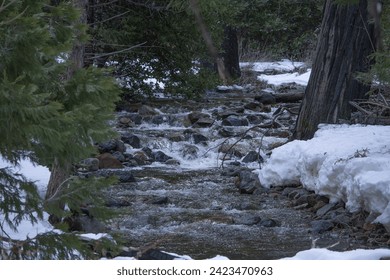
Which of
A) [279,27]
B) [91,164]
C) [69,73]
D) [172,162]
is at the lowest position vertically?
[172,162]

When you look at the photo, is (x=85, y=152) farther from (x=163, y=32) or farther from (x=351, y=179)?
(x=163, y=32)

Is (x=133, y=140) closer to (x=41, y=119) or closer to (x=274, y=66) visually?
(x=41, y=119)

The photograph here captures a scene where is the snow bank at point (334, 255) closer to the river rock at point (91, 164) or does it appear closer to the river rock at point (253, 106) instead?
the river rock at point (91, 164)

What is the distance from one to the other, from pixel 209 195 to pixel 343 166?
6.42 ft

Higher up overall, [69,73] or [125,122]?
[69,73]

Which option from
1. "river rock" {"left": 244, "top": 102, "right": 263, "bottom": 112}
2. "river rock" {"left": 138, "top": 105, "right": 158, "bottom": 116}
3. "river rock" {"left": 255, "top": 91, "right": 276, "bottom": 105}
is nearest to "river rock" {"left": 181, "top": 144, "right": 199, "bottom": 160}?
"river rock" {"left": 138, "top": 105, "right": 158, "bottom": 116}

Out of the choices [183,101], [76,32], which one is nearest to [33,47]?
[76,32]

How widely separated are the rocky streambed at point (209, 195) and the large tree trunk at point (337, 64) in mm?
1016

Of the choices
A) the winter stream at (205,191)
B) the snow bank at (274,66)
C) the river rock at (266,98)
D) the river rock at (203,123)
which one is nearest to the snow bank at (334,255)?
the winter stream at (205,191)

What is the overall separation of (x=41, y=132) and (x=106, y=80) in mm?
951

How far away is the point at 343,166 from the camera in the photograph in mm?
8594

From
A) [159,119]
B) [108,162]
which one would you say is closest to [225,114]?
[159,119]

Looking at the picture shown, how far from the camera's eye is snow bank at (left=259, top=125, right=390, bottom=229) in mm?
7793

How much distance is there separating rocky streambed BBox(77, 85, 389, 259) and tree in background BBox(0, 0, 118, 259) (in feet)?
2.01
